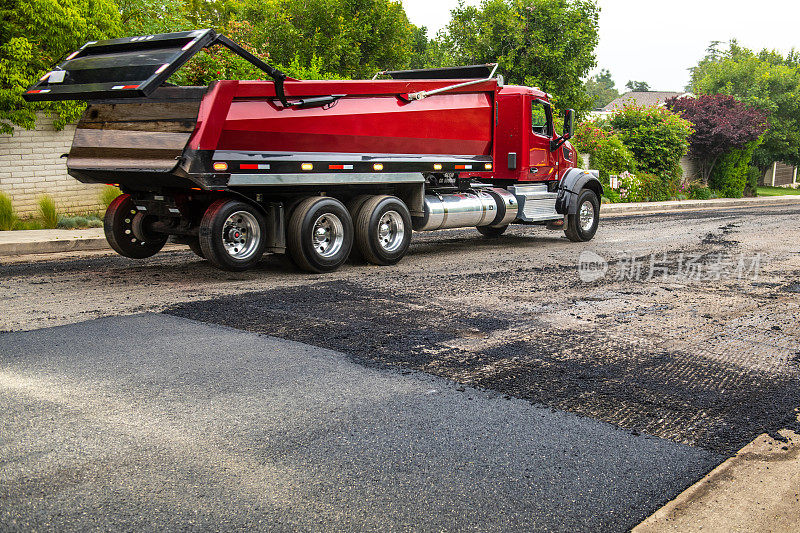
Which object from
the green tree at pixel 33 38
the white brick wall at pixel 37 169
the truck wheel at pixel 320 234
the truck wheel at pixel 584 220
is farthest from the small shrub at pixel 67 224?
the truck wheel at pixel 584 220

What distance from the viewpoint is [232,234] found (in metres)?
9.74

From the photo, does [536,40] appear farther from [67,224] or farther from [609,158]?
[67,224]

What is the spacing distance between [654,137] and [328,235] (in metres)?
22.8

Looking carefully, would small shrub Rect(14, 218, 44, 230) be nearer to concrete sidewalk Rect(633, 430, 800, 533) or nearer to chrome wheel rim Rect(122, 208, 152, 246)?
chrome wheel rim Rect(122, 208, 152, 246)

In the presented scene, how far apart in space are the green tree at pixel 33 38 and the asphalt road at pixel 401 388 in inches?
236

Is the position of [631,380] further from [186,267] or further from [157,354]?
[186,267]

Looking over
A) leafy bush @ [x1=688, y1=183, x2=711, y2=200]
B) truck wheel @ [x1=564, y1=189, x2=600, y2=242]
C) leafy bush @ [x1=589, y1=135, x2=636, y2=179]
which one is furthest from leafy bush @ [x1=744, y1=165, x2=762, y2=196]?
truck wheel @ [x1=564, y1=189, x2=600, y2=242]

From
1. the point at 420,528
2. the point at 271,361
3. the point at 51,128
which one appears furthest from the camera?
the point at 51,128

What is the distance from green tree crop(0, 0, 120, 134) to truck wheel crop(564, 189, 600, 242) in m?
10.2

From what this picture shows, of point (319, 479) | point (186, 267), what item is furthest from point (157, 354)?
point (186, 267)

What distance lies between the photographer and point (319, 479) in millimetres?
3717

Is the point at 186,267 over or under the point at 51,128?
under

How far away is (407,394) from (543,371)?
3.79 feet

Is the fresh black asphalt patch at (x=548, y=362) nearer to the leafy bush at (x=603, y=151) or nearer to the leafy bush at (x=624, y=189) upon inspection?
the leafy bush at (x=624, y=189)
